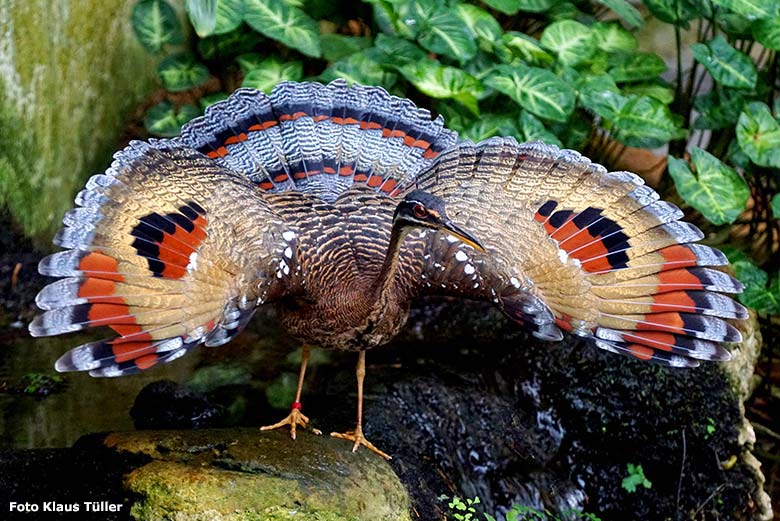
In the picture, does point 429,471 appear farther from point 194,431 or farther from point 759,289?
point 759,289

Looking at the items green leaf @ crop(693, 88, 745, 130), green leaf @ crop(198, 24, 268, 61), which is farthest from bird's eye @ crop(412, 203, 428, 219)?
green leaf @ crop(693, 88, 745, 130)

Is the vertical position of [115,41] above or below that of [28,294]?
above

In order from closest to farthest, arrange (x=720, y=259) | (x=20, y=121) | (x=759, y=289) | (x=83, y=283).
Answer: (x=83, y=283) → (x=720, y=259) → (x=20, y=121) → (x=759, y=289)

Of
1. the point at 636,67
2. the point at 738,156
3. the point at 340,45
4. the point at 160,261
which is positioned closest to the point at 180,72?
the point at 340,45

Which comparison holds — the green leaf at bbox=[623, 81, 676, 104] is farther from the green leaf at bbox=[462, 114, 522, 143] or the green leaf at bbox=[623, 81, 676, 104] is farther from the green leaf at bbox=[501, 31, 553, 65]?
the green leaf at bbox=[462, 114, 522, 143]

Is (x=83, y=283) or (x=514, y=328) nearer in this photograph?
(x=83, y=283)

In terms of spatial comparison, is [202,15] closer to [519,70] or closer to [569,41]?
[519,70]

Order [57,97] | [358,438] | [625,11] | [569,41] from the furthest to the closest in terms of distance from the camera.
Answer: [625,11], [569,41], [57,97], [358,438]

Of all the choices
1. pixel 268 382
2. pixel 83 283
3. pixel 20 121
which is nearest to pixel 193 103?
pixel 20 121
